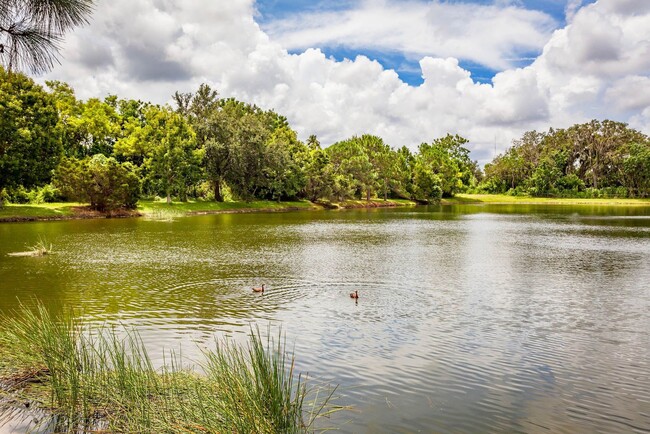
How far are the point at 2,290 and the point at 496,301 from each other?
61.6 ft

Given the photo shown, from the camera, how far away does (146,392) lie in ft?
24.1

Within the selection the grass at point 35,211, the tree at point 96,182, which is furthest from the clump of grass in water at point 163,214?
the grass at point 35,211

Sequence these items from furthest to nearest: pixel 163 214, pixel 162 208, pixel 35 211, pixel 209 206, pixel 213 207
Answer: pixel 213 207 < pixel 209 206 < pixel 162 208 < pixel 163 214 < pixel 35 211

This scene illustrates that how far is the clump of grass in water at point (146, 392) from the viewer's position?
631 centimetres

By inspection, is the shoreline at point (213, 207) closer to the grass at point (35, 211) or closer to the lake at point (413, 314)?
the grass at point (35, 211)

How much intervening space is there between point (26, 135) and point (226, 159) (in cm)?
3350

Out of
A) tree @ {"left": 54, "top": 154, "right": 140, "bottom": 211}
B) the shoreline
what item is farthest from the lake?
tree @ {"left": 54, "top": 154, "right": 140, "bottom": 211}

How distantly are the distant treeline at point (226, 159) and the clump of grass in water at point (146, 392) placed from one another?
51766 mm

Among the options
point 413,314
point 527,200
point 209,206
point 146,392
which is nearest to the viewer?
point 146,392

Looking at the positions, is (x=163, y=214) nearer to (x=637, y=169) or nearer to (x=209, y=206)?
(x=209, y=206)

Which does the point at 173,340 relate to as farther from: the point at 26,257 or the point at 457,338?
the point at 26,257

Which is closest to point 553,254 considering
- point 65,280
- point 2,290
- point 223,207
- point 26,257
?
point 65,280

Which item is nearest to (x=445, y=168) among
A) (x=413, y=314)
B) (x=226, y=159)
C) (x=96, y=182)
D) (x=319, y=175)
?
(x=319, y=175)

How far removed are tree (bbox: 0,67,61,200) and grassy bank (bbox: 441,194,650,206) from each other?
306ft
